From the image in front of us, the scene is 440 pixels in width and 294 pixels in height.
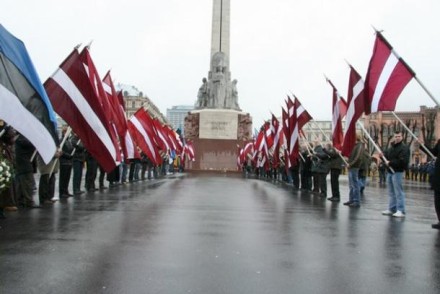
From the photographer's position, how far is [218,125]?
4541 centimetres

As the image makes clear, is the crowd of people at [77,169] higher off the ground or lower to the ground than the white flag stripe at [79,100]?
lower

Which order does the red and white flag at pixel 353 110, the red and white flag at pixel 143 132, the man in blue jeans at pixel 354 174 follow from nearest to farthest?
1. the red and white flag at pixel 353 110
2. the man in blue jeans at pixel 354 174
3. the red and white flag at pixel 143 132

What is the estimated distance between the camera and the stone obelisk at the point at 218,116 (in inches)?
1683

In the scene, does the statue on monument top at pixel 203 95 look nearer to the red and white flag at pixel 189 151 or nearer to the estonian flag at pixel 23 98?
the red and white flag at pixel 189 151

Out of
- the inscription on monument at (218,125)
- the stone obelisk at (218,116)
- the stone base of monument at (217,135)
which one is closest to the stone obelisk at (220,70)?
the stone obelisk at (218,116)

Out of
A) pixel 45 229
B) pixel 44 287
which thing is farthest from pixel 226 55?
pixel 44 287

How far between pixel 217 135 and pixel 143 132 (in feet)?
83.0

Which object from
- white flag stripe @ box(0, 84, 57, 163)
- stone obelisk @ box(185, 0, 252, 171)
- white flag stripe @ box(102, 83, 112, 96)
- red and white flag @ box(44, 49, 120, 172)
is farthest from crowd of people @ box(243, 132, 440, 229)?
stone obelisk @ box(185, 0, 252, 171)

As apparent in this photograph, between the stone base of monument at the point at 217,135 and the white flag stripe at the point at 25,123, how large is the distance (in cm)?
3359

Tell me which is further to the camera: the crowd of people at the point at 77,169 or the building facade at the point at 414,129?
the building facade at the point at 414,129

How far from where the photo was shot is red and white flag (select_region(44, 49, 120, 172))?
10.3 m

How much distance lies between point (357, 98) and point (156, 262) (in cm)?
816

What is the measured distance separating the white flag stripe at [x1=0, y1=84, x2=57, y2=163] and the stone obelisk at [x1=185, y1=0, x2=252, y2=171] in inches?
1317

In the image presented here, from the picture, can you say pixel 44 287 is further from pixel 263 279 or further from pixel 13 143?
pixel 13 143
